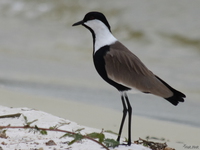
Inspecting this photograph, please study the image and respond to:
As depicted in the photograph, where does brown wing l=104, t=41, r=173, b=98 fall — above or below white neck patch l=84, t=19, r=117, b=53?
below

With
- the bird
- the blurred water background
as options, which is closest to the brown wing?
the bird

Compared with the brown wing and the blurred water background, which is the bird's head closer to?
the brown wing

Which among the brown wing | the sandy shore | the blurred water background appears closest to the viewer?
the brown wing

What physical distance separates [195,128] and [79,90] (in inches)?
80.8

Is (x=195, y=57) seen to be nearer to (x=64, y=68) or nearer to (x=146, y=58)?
(x=146, y=58)

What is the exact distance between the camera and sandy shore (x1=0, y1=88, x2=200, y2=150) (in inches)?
222

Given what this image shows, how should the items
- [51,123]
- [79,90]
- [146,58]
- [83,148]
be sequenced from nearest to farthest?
1. [83,148]
2. [51,123]
3. [79,90]
4. [146,58]

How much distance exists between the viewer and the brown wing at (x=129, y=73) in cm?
424

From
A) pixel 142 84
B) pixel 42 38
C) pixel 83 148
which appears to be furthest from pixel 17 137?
pixel 42 38

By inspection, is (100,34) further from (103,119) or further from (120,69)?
(103,119)

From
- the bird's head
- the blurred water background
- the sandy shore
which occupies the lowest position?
the sandy shore

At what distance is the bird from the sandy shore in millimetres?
1046

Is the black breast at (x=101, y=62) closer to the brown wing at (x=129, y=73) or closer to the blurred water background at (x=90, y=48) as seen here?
the brown wing at (x=129, y=73)

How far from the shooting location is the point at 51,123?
4.84m
